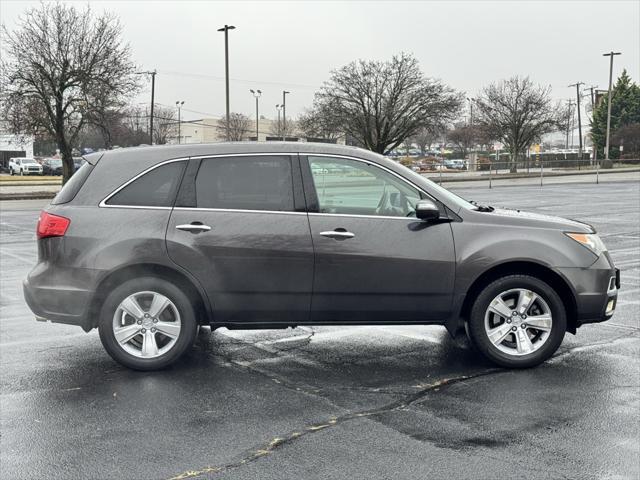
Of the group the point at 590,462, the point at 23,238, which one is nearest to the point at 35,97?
the point at 23,238

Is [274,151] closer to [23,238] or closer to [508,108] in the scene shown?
[23,238]

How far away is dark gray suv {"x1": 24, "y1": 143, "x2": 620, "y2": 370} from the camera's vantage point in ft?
18.2

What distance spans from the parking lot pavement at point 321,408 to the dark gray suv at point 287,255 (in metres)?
0.39

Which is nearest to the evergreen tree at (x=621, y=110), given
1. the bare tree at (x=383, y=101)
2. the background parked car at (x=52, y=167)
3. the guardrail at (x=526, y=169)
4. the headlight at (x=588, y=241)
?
the guardrail at (x=526, y=169)

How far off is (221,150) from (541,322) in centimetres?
290

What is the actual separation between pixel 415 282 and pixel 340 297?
60 cm

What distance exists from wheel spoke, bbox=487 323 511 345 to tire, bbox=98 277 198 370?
2337 millimetres

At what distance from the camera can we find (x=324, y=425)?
177 inches

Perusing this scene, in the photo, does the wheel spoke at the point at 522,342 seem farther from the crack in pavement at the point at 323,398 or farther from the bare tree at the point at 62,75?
the bare tree at the point at 62,75

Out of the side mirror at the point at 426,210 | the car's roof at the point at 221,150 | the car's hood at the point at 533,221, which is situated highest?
the car's roof at the point at 221,150

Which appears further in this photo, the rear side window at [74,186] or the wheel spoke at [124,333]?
the rear side window at [74,186]

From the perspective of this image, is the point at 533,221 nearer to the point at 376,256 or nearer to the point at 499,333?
A: the point at 499,333

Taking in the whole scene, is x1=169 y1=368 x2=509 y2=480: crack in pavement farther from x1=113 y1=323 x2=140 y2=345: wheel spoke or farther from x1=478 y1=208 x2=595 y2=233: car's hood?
x1=113 y1=323 x2=140 y2=345: wheel spoke

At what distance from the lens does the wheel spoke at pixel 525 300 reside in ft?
18.7
